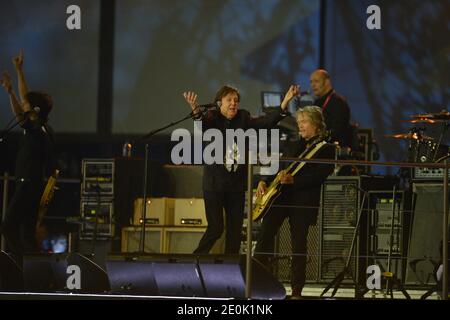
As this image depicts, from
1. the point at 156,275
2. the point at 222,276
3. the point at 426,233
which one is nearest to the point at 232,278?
the point at 222,276

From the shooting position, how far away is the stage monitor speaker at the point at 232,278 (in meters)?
7.59

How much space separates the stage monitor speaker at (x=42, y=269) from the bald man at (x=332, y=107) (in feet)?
9.17

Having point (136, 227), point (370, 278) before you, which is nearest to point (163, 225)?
point (136, 227)

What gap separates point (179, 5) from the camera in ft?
41.1

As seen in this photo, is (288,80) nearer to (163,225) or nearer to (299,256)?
(163,225)

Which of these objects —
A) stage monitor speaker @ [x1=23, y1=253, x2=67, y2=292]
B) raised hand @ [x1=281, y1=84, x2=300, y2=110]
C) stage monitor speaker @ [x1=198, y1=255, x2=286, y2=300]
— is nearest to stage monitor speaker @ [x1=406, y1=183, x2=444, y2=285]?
raised hand @ [x1=281, y1=84, x2=300, y2=110]

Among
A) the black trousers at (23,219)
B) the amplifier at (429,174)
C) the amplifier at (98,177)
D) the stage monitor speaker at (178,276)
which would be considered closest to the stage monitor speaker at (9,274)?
the black trousers at (23,219)

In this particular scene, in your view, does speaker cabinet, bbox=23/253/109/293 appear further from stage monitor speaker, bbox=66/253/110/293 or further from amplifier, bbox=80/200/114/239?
amplifier, bbox=80/200/114/239

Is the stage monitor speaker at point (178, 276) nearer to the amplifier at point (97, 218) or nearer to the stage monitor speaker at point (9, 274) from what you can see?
the stage monitor speaker at point (9, 274)

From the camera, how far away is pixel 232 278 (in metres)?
7.63

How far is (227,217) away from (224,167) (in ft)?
1.24

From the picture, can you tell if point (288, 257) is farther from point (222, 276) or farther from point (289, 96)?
point (222, 276)

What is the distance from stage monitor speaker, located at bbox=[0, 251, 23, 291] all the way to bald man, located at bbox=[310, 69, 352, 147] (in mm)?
3027
